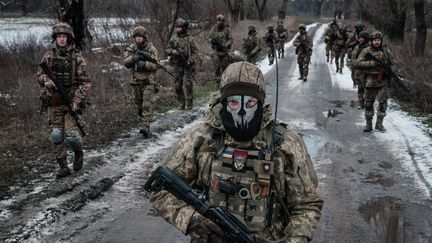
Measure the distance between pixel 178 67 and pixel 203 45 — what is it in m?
11.0

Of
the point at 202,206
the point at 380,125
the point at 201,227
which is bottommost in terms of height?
the point at 380,125

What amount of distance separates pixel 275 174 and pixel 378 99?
7.38m

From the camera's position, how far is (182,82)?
1094 centimetres

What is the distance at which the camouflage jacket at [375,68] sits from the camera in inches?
364

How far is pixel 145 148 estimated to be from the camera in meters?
7.90

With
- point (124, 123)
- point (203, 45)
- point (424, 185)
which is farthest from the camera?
point (203, 45)

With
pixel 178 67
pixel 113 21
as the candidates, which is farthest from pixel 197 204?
pixel 113 21

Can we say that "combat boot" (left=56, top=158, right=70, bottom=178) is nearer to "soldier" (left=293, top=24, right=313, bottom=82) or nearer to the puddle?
the puddle

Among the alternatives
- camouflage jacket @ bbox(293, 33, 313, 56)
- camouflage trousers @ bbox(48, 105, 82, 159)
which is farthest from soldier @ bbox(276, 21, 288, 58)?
camouflage trousers @ bbox(48, 105, 82, 159)

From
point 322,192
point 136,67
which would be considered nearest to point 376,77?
point 322,192

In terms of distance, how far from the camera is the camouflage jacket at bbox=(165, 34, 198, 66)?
1056 cm

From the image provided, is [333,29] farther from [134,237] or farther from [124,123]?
[134,237]

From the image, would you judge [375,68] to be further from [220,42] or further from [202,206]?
[202,206]

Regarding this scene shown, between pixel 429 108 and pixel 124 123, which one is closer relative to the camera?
pixel 124 123
